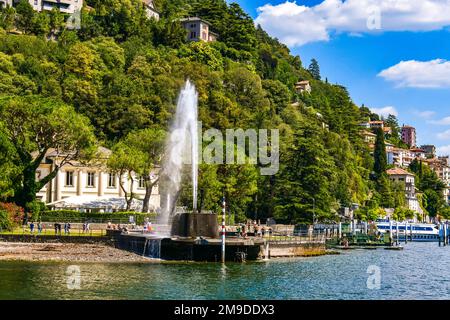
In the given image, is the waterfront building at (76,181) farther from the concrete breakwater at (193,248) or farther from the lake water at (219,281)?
the lake water at (219,281)

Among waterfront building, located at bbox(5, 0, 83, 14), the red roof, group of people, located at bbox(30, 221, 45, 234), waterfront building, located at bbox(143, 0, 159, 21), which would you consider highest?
waterfront building, located at bbox(143, 0, 159, 21)

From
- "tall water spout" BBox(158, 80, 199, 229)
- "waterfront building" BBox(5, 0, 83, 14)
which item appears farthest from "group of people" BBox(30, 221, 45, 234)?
"waterfront building" BBox(5, 0, 83, 14)

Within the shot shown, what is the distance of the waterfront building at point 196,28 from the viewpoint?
16288 cm

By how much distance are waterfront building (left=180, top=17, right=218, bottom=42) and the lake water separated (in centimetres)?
11780

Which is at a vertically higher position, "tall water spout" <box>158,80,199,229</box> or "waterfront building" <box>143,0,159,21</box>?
"waterfront building" <box>143,0,159,21</box>

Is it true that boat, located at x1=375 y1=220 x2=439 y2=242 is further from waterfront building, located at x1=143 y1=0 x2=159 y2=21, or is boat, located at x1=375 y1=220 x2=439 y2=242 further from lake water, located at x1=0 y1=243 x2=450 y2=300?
waterfront building, located at x1=143 y1=0 x2=159 y2=21

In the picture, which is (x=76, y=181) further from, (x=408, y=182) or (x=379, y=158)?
(x=408, y=182)

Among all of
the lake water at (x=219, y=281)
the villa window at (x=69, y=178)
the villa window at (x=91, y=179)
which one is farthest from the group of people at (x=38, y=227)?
→ the villa window at (x=91, y=179)

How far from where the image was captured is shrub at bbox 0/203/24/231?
57.6 metres

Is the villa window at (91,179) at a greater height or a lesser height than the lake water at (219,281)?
greater

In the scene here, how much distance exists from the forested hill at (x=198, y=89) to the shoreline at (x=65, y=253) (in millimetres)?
11124

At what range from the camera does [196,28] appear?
163375mm

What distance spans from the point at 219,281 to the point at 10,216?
91.4 feet
